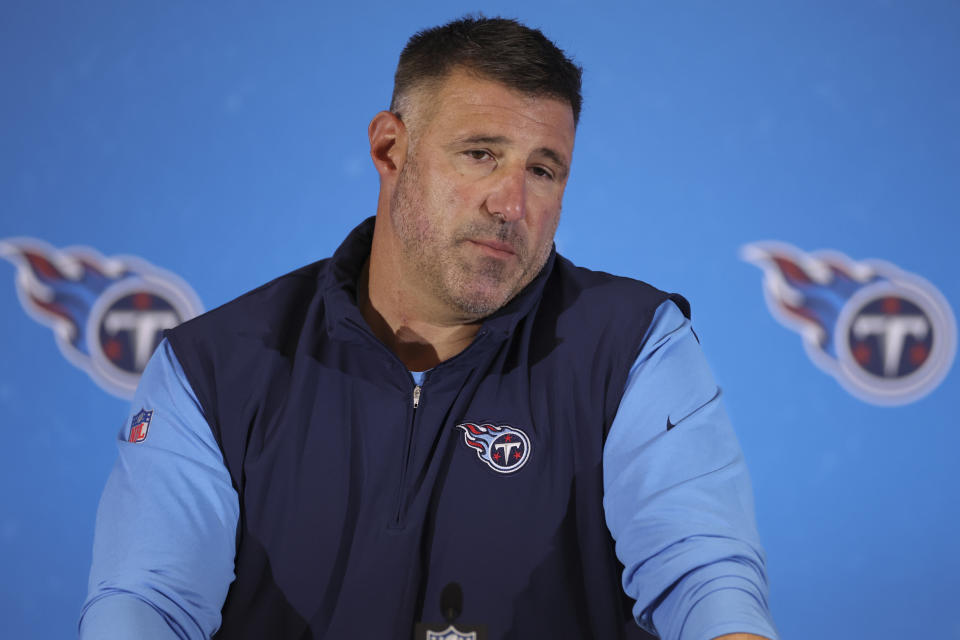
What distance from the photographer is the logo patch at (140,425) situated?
103cm

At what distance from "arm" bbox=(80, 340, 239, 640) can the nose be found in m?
0.39

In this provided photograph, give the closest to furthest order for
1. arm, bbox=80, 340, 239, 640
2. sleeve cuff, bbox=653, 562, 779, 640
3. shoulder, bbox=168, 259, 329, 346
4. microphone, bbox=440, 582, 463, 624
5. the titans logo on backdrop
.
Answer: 1. sleeve cuff, bbox=653, 562, 779, 640
2. arm, bbox=80, 340, 239, 640
3. microphone, bbox=440, 582, 463, 624
4. shoulder, bbox=168, 259, 329, 346
5. the titans logo on backdrop

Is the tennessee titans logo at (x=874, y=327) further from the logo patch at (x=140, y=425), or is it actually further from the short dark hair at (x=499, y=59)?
the logo patch at (x=140, y=425)

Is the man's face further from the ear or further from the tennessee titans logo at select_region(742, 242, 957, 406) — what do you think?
the tennessee titans logo at select_region(742, 242, 957, 406)

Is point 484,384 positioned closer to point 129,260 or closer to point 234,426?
point 234,426

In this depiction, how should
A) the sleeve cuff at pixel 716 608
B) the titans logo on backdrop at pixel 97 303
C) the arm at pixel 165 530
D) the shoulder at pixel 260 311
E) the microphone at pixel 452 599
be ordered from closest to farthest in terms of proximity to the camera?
the sleeve cuff at pixel 716 608
the arm at pixel 165 530
the microphone at pixel 452 599
the shoulder at pixel 260 311
the titans logo on backdrop at pixel 97 303

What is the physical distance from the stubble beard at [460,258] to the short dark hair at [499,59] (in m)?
0.12

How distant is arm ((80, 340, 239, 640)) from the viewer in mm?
882

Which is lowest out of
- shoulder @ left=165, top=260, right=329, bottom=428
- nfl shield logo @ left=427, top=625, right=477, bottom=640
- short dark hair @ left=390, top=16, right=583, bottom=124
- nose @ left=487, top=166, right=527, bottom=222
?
nfl shield logo @ left=427, top=625, right=477, bottom=640

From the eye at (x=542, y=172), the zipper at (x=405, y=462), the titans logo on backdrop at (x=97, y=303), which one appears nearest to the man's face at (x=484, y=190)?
the eye at (x=542, y=172)

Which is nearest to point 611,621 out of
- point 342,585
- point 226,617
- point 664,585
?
point 664,585

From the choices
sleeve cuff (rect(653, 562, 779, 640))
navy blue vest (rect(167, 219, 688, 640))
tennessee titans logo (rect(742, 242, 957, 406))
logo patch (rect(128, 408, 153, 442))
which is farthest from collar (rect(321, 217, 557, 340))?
tennessee titans logo (rect(742, 242, 957, 406))

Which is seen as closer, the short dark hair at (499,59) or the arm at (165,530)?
the arm at (165,530)

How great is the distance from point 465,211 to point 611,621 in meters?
0.47
